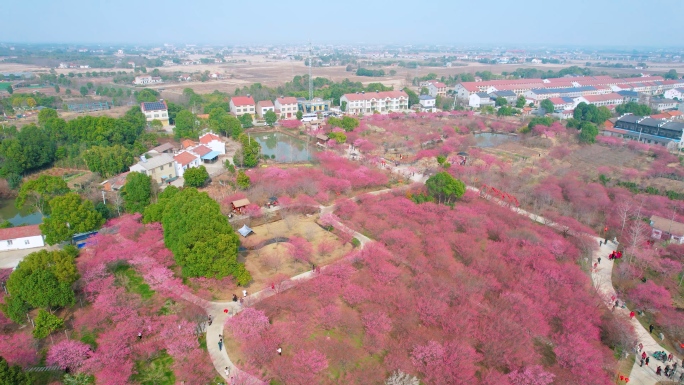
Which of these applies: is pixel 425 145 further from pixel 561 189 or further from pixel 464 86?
pixel 464 86

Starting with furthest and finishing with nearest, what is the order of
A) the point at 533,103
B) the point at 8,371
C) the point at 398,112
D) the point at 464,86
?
1. the point at 464,86
2. the point at 533,103
3. the point at 398,112
4. the point at 8,371

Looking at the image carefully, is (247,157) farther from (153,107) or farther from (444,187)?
(153,107)

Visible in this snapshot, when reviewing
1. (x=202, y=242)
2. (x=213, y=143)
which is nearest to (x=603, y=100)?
(x=213, y=143)

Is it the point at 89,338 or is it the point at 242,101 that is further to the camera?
the point at 242,101

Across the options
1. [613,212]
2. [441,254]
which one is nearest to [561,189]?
[613,212]

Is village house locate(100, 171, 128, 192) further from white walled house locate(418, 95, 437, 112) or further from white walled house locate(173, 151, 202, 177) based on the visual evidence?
white walled house locate(418, 95, 437, 112)

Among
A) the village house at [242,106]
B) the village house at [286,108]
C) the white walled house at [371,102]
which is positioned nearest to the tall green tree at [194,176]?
the village house at [242,106]
